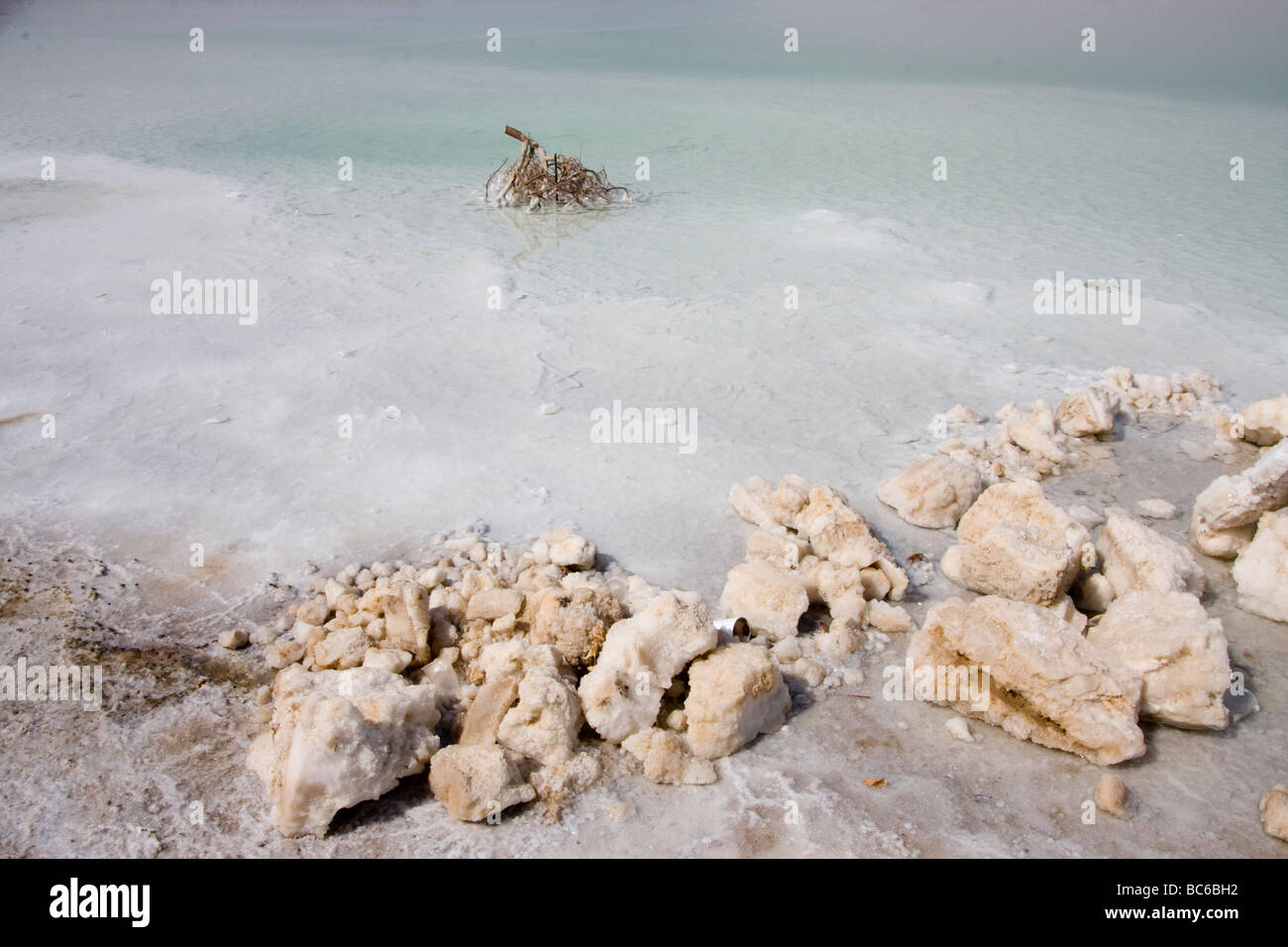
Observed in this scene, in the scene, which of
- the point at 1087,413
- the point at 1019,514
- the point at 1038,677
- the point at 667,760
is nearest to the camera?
the point at 667,760

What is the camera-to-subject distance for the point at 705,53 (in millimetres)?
23250

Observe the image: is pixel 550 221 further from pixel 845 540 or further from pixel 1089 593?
pixel 1089 593

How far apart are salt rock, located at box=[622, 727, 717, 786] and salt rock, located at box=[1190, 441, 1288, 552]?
2.67m

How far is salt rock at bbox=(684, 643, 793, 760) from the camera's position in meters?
3.11

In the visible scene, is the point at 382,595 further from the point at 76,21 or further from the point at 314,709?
the point at 76,21

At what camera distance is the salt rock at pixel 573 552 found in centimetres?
399

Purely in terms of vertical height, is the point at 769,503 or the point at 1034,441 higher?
the point at 1034,441

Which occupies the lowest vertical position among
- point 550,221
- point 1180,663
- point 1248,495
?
point 1180,663

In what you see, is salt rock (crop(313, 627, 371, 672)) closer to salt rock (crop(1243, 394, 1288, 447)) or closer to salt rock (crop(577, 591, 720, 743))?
salt rock (crop(577, 591, 720, 743))

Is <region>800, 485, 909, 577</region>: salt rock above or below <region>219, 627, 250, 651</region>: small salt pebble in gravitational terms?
above

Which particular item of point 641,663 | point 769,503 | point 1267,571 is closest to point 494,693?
point 641,663

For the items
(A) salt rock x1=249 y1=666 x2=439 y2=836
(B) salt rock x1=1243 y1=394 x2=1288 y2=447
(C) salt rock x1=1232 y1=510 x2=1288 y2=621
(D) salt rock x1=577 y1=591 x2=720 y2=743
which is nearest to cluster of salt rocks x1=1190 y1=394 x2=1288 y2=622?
(C) salt rock x1=1232 y1=510 x2=1288 y2=621

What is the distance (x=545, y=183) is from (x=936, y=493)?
6.22 m

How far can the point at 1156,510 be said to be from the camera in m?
4.59
